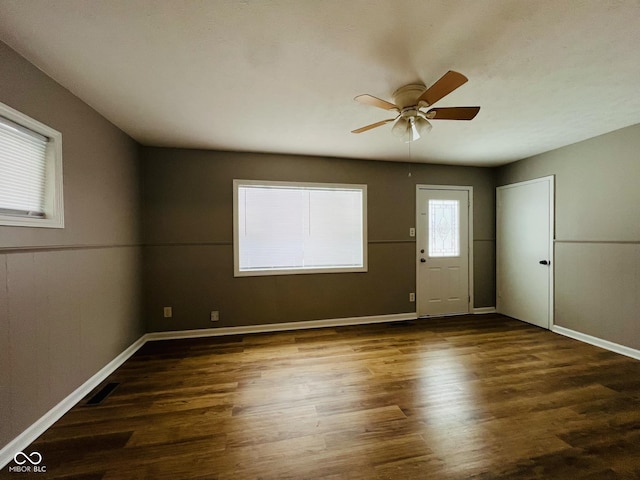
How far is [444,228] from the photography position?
4289 millimetres

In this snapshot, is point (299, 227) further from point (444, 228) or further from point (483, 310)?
point (483, 310)

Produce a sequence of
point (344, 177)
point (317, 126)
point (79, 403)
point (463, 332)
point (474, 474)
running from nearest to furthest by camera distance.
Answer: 1. point (474, 474)
2. point (79, 403)
3. point (317, 126)
4. point (463, 332)
5. point (344, 177)

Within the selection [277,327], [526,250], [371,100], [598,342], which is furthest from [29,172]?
[598,342]

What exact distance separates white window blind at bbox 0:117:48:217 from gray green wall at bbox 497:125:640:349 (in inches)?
212

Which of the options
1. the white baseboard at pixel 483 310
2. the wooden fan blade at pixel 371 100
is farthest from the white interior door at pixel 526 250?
the wooden fan blade at pixel 371 100

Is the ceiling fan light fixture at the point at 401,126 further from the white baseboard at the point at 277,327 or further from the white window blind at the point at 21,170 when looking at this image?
the white baseboard at the point at 277,327

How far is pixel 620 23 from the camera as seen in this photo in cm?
141

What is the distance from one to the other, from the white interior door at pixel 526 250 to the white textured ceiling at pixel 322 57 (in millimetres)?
1220

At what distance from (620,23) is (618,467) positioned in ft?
8.02

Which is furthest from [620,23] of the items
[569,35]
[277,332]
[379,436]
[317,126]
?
[277,332]

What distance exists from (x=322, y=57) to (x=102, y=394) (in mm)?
3119

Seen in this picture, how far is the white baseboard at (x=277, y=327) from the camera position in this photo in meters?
3.38

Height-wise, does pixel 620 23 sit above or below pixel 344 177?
above

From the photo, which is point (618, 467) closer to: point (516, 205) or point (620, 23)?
point (620, 23)
